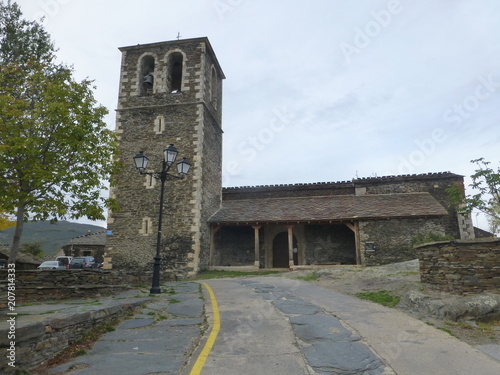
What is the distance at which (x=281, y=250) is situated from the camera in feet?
67.6

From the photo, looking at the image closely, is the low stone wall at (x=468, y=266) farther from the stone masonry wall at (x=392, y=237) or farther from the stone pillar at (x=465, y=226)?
the stone pillar at (x=465, y=226)

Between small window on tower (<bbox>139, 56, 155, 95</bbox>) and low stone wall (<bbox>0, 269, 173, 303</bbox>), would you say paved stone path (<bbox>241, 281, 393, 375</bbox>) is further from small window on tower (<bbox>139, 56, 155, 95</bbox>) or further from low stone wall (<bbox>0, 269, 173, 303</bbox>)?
small window on tower (<bbox>139, 56, 155, 95</bbox>)

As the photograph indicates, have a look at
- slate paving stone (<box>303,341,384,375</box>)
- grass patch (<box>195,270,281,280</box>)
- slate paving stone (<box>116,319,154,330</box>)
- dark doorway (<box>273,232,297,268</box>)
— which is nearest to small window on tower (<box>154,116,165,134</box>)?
grass patch (<box>195,270,281,280</box>)

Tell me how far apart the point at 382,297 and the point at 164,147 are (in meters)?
14.3

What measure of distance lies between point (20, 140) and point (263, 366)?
9.17 metres

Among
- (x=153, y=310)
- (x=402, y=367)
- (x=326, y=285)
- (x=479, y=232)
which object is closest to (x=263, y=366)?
(x=402, y=367)

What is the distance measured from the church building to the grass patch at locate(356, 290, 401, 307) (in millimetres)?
9102

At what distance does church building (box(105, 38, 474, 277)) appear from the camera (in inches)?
695

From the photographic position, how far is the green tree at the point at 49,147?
9.66 m

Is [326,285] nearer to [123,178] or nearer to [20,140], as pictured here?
[20,140]

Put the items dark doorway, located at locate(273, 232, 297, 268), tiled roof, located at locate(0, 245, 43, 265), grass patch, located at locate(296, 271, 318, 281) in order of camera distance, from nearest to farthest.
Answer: grass patch, located at locate(296, 271, 318, 281), dark doorway, located at locate(273, 232, 297, 268), tiled roof, located at locate(0, 245, 43, 265)

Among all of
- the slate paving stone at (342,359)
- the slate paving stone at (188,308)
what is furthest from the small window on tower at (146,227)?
the slate paving stone at (342,359)

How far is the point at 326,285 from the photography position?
36.5 feet

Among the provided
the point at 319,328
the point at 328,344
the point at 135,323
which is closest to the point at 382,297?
the point at 319,328
